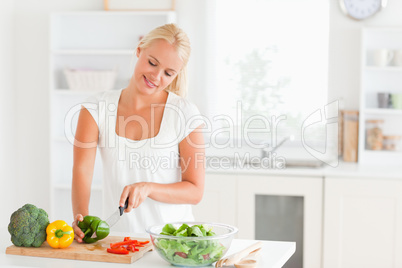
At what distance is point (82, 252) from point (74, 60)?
2.82 m

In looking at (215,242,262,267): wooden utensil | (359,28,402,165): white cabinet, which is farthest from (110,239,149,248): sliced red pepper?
(359,28,402,165): white cabinet

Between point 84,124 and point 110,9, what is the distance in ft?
7.09

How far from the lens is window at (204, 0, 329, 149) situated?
4.24 metres

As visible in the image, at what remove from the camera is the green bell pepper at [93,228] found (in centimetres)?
199

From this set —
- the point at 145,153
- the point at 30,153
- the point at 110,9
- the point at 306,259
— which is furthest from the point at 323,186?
the point at 30,153

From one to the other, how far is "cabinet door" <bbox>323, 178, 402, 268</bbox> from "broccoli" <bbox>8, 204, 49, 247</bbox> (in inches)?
83.6

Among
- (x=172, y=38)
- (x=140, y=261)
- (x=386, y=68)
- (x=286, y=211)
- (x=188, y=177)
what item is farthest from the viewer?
(x=386, y=68)

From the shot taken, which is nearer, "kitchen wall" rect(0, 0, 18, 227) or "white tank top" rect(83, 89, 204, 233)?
"white tank top" rect(83, 89, 204, 233)

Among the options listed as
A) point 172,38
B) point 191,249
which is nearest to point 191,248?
point 191,249

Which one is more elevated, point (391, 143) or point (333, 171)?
point (391, 143)

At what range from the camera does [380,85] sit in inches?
164

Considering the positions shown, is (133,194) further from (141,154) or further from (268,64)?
(268,64)

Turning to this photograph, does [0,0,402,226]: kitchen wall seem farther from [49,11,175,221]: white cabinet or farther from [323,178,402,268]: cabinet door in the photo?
[323,178,402,268]: cabinet door

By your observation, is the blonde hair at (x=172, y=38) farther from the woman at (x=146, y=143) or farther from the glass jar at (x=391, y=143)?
the glass jar at (x=391, y=143)
